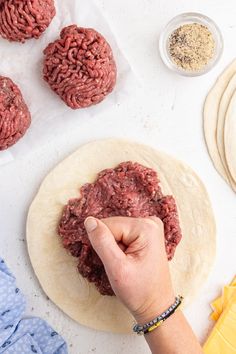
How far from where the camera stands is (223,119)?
2369mm

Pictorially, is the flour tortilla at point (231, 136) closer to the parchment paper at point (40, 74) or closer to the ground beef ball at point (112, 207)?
the ground beef ball at point (112, 207)

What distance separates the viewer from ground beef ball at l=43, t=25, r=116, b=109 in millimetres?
2250

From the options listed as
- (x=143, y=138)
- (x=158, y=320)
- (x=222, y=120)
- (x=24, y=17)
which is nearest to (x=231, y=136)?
(x=222, y=120)

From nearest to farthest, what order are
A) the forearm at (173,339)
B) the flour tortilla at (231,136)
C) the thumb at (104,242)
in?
1. the thumb at (104,242)
2. the forearm at (173,339)
3. the flour tortilla at (231,136)

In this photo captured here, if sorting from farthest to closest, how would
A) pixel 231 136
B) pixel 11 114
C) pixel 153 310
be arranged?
pixel 231 136, pixel 11 114, pixel 153 310

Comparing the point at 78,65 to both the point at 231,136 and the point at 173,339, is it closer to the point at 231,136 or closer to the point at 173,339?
the point at 231,136

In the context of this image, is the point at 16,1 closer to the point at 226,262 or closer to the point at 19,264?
the point at 19,264

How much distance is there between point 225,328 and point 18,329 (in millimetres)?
793

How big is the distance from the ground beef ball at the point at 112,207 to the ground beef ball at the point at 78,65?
1.03 feet

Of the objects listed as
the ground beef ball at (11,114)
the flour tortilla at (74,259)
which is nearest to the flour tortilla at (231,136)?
→ the flour tortilla at (74,259)

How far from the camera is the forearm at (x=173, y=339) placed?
2066 millimetres

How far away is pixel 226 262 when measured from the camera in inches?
94.4

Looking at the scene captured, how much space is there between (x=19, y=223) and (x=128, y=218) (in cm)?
50

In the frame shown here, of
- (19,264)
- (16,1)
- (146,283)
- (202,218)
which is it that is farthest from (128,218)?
(16,1)
